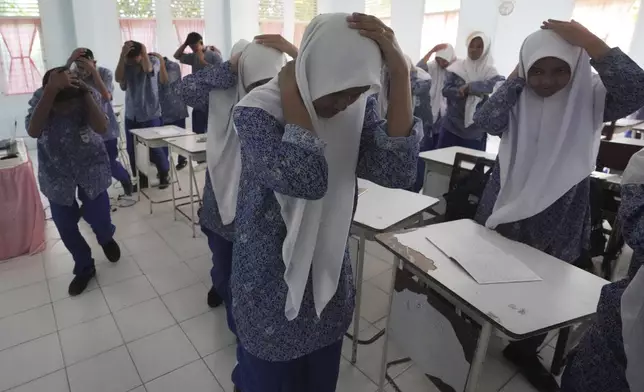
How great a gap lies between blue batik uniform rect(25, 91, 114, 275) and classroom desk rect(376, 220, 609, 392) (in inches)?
69.6

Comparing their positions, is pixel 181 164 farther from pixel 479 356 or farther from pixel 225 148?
pixel 479 356

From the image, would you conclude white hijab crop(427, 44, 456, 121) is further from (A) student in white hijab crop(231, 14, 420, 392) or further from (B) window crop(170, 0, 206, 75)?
(B) window crop(170, 0, 206, 75)

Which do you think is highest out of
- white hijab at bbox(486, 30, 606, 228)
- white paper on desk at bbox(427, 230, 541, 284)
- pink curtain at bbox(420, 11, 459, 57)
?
pink curtain at bbox(420, 11, 459, 57)

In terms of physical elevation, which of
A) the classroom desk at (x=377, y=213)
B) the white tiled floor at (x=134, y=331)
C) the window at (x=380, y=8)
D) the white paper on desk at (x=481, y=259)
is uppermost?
the window at (x=380, y=8)

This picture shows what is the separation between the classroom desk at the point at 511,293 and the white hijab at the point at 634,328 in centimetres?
19

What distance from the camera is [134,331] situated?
2.14 meters

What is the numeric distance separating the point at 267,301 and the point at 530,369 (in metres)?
1.49

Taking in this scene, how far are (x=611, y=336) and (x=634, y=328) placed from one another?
107 mm

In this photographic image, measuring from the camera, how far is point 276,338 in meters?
1.02

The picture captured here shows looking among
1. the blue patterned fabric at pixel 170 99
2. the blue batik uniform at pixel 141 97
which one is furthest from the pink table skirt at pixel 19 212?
the blue patterned fabric at pixel 170 99

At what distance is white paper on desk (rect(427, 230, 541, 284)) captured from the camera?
1.24m

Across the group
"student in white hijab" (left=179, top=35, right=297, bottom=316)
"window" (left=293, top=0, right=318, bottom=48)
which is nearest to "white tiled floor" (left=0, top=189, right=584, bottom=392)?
"student in white hijab" (left=179, top=35, right=297, bottom=316)

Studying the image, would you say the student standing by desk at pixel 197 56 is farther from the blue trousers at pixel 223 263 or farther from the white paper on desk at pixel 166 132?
the blue trousers at pixel 223 263

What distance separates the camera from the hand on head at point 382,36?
856 millimetres
